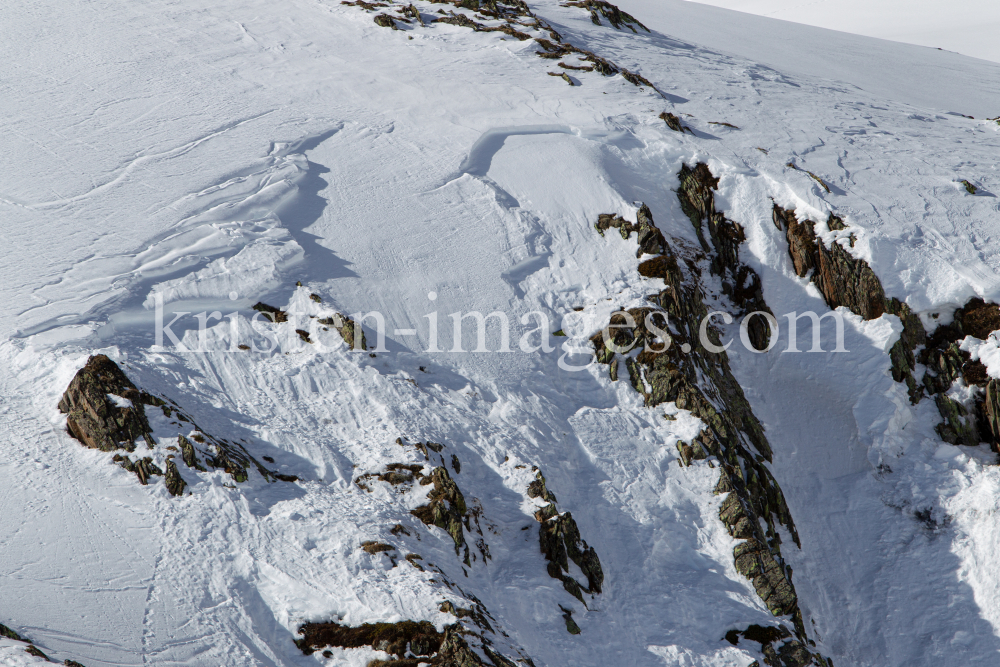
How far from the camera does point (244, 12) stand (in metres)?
20.4

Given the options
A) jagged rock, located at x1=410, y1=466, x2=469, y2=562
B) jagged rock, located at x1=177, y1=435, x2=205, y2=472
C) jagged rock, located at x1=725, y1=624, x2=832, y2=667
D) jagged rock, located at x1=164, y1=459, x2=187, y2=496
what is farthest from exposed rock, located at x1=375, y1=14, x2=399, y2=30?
jagged rock, located at x1=725, y1=624, x2=832, y2=667

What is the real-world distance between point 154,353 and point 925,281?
508 inches

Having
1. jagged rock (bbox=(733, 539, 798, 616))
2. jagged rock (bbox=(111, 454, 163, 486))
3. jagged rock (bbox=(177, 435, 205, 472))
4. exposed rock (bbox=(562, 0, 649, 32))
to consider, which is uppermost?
exposed rock (bbox=(562, 0, 649, 32))

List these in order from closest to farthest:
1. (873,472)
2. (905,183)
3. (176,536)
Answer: (176,536) → (873,472) → (905,183)

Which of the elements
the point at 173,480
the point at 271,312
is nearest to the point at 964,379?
the point at 271,312

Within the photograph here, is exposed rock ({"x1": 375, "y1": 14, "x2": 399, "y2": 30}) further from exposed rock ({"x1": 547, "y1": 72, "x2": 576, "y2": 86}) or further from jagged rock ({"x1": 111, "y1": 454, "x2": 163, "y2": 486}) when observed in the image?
jagged rock ({"x1": 111, "y1": 454, "x2": 163, "y2": 486})

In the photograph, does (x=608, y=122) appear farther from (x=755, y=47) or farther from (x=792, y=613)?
(x=755, y=47)

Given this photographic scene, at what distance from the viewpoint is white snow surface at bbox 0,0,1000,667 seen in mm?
7586

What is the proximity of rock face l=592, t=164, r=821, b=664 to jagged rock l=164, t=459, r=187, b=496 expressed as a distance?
21.3ft

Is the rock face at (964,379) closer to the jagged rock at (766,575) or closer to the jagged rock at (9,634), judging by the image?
the jagged rock at (766,575)

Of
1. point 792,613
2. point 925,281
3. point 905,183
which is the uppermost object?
point 905,183

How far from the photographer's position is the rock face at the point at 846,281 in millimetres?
11391

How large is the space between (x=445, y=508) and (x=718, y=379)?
544 centimetres

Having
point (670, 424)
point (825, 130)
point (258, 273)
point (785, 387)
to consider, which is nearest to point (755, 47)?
point (825, 130)
